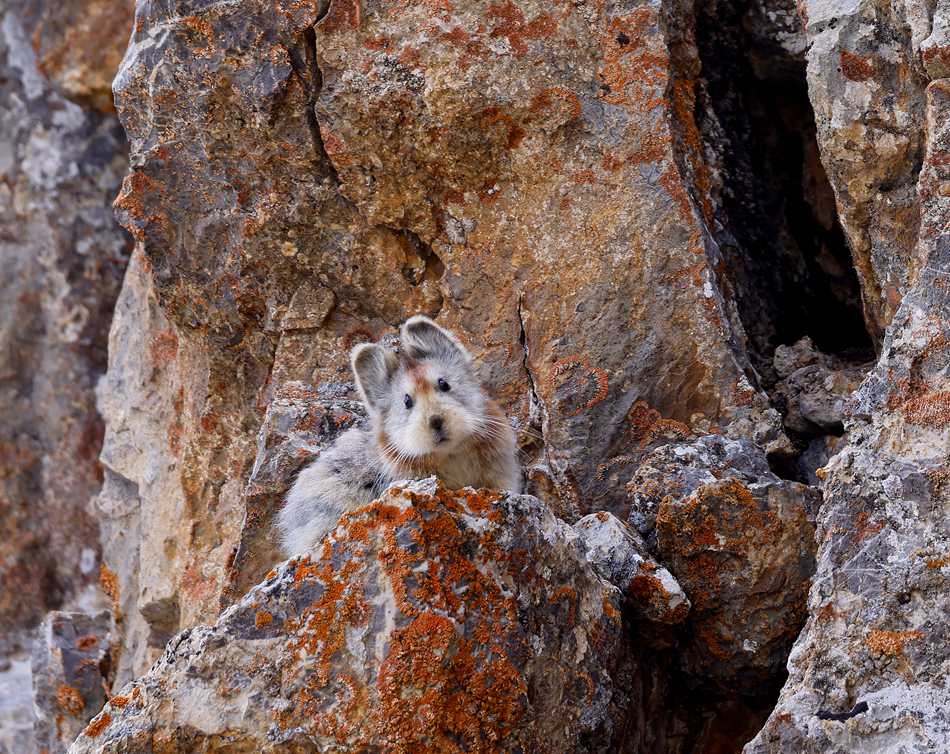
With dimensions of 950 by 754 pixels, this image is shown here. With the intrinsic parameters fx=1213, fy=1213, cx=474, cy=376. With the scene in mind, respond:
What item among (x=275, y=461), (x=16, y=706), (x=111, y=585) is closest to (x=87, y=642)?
(x=111, y=585)

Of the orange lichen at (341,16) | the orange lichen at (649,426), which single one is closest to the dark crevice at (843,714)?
the orange lichen at (649,426)

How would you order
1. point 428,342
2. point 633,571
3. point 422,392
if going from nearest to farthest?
point 633,571 → point 422,392 → point 428,342

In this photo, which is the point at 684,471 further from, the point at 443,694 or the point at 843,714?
the point at 443,694

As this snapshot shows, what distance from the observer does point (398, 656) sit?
4867 millimetres

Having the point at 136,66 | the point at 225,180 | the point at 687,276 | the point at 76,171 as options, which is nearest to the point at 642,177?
the point at 687,276

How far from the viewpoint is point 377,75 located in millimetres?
7594

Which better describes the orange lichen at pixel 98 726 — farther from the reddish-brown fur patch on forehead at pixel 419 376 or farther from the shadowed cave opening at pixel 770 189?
the shadowed cave opening at pixel 770 189

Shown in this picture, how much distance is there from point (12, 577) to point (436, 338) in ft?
22.2

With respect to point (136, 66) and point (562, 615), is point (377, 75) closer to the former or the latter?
point (136, 66)

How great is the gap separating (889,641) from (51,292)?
9.92 metres

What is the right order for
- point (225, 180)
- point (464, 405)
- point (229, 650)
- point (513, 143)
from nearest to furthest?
1. point (229, 650)
2. point (464, 405)
3. point (513, 143)
4. point (225, 180)

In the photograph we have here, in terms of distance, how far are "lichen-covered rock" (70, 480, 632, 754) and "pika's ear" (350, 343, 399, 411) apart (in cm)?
191

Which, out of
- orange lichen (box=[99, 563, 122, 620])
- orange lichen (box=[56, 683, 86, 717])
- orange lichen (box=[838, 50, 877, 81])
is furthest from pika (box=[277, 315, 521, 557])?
orange lichen (box=[99, 563, 122, 620])

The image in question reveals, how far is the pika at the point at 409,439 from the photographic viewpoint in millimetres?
6750
